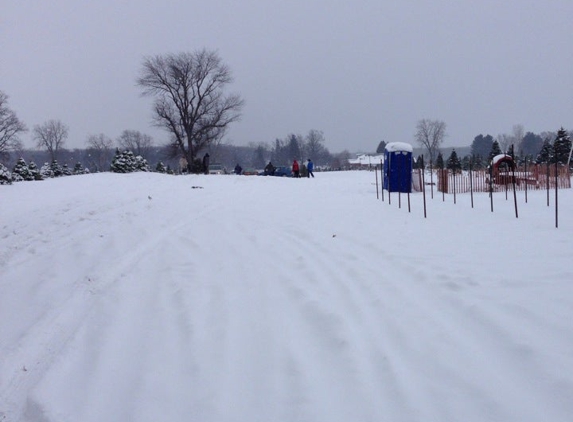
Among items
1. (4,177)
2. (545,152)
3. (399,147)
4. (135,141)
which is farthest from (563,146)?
(135,141)

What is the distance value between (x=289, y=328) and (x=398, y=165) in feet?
51.1

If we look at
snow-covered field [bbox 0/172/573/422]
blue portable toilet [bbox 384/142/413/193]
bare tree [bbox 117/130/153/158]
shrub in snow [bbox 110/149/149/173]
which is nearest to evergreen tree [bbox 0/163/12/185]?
snow-covered field [bbox 0/172/573/422]

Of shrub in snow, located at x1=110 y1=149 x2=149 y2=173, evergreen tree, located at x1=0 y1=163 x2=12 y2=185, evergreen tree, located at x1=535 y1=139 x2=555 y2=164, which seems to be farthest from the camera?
shrub in snow, located at x1=110 y1=149 x2=149 y2=173

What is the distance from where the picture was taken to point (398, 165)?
1848cm

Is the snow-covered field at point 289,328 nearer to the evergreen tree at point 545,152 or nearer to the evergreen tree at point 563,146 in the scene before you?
the evergreen tree at point 545,152

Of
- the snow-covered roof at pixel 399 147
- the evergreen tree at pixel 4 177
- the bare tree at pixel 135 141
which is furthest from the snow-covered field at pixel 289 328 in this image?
the bare tree at pixel 135 141

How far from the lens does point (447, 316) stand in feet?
13.1

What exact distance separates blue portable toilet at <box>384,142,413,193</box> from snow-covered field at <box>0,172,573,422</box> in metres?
10.8

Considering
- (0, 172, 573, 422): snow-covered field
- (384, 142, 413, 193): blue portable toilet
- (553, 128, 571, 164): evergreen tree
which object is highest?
(553, 128, 571, 164): evergreen tree

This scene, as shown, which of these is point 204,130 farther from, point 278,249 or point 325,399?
point 325,399

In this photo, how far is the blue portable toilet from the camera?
18.4 metres

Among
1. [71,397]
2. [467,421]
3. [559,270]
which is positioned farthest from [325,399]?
[559,270]

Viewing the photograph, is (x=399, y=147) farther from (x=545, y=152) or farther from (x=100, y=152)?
(x=100, y=152)

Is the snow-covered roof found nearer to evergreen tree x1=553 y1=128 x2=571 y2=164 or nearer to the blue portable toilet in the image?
the blue portable toilet
